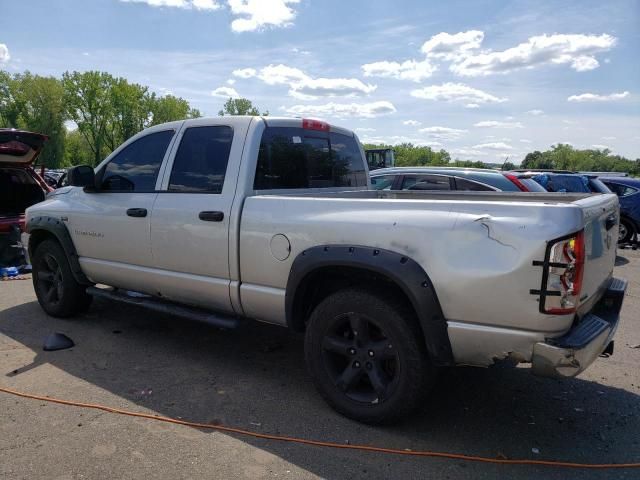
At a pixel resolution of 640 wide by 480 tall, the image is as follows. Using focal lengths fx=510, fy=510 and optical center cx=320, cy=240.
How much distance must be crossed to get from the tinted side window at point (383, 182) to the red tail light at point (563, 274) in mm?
6523

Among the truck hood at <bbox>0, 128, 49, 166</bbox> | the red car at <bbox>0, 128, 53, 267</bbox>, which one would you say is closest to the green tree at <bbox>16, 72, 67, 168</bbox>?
the red car at <bbox>0, 128, 53, 267</bbox>

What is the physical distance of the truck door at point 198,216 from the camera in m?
3.83

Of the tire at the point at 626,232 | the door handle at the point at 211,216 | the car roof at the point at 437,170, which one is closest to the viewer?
the door handle at the point at 211,216

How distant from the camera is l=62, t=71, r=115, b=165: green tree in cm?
6238

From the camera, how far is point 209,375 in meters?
4.05

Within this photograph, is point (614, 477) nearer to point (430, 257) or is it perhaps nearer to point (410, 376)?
point (410, 376)

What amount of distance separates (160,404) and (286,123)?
2.34m

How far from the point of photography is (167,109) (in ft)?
236

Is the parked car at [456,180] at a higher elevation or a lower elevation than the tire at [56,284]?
higher

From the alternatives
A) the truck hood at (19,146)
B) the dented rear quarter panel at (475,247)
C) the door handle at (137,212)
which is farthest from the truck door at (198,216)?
the truck hood at (19,146)

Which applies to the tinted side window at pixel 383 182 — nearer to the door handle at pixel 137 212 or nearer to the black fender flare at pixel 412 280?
the door handle at pixel 137 212

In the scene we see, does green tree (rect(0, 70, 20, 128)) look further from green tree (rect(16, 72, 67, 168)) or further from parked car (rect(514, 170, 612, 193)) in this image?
parked car (rect(514, 170, 612, 193))

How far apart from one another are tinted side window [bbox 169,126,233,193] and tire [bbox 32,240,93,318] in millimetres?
1851

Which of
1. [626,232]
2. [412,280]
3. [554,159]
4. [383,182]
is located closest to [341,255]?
[412,280]
